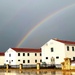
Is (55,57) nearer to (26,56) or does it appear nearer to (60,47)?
(60,47)

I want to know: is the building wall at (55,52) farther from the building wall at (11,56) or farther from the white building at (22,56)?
the building wall at (11,56)

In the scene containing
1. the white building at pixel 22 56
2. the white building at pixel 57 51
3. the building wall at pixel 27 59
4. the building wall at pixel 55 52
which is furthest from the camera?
the building wall at pixel 27 59

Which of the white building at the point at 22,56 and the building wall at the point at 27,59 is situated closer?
the white building at the point at 22,56

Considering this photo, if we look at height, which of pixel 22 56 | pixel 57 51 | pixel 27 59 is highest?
pixel 57 51

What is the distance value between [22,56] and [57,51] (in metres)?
22.6

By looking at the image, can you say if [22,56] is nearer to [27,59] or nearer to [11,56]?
[27,59]

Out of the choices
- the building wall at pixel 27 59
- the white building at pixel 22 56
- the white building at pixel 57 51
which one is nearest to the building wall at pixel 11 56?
the white building at pixel 22 56

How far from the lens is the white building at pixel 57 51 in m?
56.7

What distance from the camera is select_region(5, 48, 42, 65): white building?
76312 millimetres

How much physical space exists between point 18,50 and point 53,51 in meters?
22.0

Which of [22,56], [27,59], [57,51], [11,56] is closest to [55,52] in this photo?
[57,51]

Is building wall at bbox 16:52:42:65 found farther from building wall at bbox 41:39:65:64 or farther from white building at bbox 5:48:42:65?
building wall at bbox 41:39:65:64

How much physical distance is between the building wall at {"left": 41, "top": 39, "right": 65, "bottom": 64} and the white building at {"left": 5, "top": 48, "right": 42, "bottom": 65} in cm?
1719

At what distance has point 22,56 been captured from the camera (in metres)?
77.1
